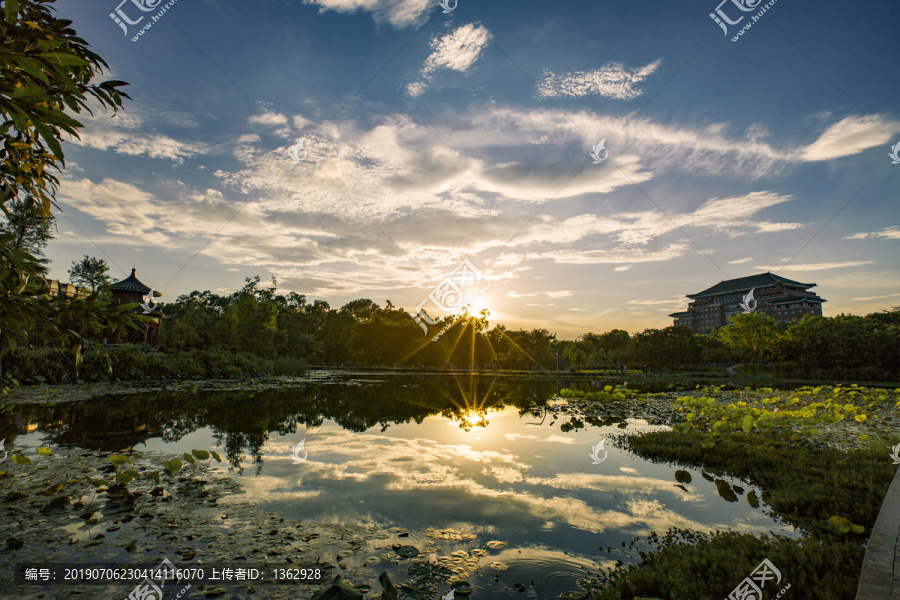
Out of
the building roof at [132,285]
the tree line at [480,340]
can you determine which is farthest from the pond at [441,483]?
the building roof at [132,285]

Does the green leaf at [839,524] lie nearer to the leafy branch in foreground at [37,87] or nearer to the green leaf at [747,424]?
the green leaf at [747,424]

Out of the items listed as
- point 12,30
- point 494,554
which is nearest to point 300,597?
point 494,554

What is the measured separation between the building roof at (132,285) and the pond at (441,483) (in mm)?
37171

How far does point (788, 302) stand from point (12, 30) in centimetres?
15809

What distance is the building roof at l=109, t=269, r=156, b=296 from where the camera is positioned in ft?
148

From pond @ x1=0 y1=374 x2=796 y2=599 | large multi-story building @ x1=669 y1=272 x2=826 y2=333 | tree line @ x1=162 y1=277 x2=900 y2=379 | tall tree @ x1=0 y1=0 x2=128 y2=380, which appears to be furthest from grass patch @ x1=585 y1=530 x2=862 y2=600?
large multi-story building @ x1=669 y1=272 x2=826 y2=333

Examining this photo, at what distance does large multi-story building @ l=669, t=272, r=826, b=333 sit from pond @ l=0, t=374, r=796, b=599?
115 metres

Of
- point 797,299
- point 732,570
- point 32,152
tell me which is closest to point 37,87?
point 32,152

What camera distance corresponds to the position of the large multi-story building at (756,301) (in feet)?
397

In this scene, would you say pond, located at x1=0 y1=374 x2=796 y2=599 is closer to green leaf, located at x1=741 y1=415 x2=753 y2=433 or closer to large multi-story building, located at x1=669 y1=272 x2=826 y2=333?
green leaf, located at x1=741 y1=415 x2=753 y2=433

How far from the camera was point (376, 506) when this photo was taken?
6691 mm

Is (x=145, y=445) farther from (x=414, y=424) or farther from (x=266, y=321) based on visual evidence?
(x=266, y=321)

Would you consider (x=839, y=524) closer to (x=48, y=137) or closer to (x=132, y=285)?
(x=48, y=137)

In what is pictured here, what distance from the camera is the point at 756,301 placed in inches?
4791
